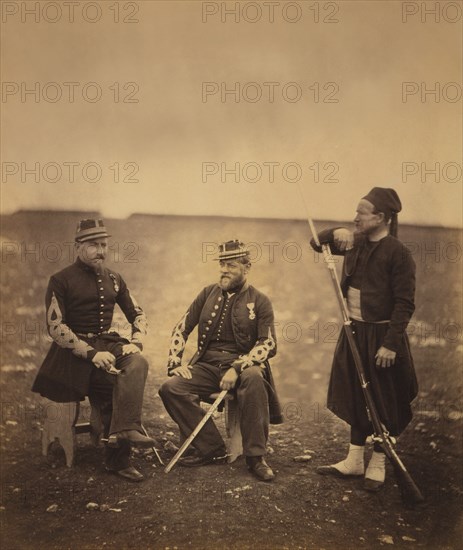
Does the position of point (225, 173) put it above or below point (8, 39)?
below

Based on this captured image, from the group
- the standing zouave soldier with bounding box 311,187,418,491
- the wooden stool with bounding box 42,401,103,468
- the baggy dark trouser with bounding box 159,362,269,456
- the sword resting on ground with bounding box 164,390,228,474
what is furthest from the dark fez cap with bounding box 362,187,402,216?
the wooden stool with bounding box 42,401,103,468

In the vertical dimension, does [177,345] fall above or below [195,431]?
above

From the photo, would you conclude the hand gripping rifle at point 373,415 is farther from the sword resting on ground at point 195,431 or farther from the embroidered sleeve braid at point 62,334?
the embroidered sleeve braid at point 62,334

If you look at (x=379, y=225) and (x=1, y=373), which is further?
(x=1, y=373)

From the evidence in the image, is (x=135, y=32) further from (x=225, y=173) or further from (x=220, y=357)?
(x=220, y=357)

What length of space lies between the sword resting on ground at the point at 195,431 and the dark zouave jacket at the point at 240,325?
21cm

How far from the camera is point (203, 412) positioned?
2928 mm

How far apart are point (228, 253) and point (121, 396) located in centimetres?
81

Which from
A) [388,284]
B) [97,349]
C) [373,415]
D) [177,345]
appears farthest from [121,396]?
[388,284]

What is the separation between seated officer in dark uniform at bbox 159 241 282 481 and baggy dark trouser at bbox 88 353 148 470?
124mm

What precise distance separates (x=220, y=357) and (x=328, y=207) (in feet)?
2.81

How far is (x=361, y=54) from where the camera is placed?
9.78 ft

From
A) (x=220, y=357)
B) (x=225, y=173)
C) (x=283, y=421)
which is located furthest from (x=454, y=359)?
(x=225, y=173)

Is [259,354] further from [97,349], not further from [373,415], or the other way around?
[97,349]
